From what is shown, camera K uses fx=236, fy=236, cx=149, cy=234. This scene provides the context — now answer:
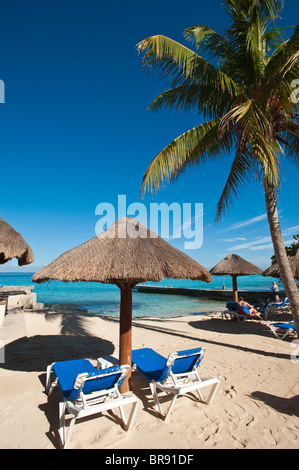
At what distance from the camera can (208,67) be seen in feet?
19.0

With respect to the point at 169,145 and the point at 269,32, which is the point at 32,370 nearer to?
the point at 169,145

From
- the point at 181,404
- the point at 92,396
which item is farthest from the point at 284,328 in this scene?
the point at 92,396

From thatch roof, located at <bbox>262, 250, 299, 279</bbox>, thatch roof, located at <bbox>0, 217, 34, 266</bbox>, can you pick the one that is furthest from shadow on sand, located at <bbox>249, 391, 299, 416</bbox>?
thatch roof, located at <bbox>262, 250, 299, 279</bbox>

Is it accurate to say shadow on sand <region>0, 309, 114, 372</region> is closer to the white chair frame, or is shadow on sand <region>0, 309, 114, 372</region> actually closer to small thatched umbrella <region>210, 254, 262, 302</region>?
the white chair frame

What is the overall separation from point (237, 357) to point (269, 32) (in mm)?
8340

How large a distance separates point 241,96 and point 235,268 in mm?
8566

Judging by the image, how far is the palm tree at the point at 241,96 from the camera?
16.8ft

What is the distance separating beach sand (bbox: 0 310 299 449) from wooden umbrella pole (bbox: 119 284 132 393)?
18.9 inches

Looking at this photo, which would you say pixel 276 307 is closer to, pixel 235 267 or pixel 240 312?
pixel 235 267

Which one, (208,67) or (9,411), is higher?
(208,67)

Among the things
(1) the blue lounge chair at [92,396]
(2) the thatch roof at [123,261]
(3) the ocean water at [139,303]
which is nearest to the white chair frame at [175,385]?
(1) the blue lounge chair at [92,396]

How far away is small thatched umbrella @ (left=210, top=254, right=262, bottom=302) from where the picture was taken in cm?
1208
